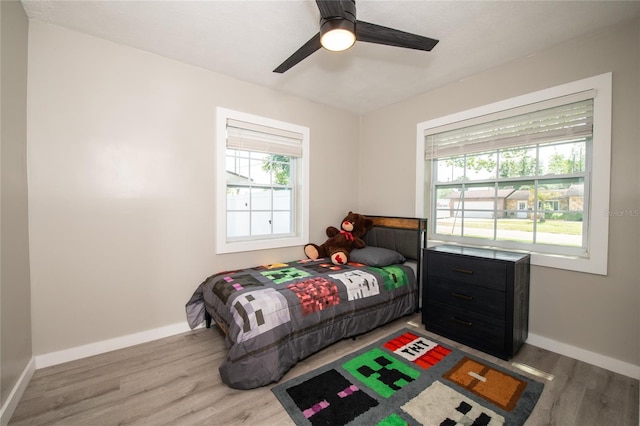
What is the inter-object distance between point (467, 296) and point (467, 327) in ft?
0.88

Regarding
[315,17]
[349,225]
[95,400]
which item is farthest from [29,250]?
[349,225]

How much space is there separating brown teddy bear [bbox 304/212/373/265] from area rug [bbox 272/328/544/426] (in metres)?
1.09

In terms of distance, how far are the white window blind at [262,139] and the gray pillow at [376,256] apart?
139 cm

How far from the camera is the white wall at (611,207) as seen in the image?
1908mm

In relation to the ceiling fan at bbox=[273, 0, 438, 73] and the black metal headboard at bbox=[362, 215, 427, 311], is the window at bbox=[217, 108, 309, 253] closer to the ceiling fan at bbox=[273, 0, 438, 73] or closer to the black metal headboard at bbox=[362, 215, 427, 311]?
the black metal headboard at bbox=[362, 215, 427, 311]

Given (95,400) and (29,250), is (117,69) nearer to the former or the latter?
(29,250)

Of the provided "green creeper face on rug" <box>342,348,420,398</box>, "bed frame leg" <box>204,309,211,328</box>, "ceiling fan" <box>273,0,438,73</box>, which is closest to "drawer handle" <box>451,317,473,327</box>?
"green creeper face on rug" <box>342,348,420,398</box>

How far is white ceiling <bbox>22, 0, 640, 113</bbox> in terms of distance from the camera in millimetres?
1779

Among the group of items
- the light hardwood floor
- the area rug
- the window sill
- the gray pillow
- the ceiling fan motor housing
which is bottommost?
the light hardwood floor

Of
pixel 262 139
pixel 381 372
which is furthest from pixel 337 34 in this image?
pixel 381 372

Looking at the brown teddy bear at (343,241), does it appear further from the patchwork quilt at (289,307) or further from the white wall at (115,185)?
the white wall at (115,185)

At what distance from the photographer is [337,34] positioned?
1466mm

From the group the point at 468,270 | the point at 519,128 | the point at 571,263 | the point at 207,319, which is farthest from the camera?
the point at 207,319

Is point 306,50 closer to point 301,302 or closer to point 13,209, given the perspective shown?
point 301,302
